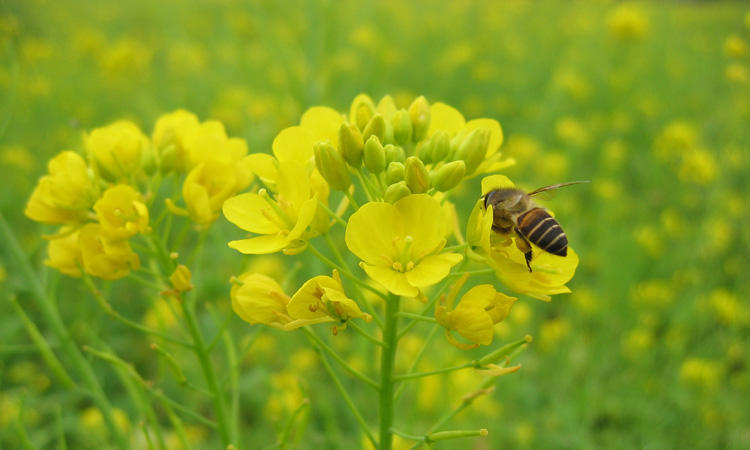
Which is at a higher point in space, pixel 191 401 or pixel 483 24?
pixel 483 24

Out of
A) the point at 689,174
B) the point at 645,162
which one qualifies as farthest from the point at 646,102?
the point at 689,174

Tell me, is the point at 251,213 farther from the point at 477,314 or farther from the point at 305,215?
the point at 477,314

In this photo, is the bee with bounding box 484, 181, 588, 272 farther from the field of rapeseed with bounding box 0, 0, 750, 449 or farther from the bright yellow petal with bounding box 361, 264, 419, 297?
the bright yellow petal with bounding box 361, 264, 419, 297

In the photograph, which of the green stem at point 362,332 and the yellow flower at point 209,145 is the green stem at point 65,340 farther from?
the green stem at point 362,332

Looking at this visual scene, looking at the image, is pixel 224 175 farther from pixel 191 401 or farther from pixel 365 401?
pixel 191 401

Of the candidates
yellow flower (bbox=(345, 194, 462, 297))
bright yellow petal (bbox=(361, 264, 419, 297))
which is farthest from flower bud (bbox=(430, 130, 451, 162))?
bright yellow petal (bbox=(361, 264, 419, 297))

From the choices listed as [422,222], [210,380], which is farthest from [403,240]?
[210,380]
